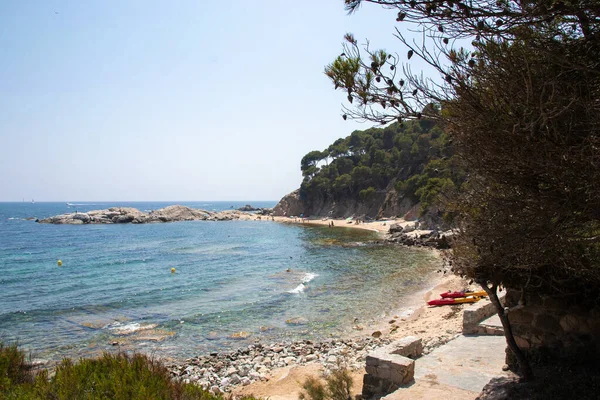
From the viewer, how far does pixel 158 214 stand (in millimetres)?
92750

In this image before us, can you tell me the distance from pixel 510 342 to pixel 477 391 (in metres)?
0.97

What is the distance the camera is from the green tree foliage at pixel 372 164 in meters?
65.1

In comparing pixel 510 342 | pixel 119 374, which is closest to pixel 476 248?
pixel 510 342

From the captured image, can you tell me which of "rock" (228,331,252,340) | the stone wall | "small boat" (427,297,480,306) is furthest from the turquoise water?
the stone wall

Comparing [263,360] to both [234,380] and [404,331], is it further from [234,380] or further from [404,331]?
[404,331]

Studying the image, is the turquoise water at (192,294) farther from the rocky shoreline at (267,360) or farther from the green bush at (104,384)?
the green bush at (104,384)

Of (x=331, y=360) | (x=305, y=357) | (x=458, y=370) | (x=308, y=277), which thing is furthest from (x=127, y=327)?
(x=458, y=370)

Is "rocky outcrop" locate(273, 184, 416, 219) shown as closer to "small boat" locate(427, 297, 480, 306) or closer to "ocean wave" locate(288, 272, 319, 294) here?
"ocean wave" locate(288, 272, 319, 294)

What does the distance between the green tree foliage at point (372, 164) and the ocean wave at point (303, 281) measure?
29761 millimetres

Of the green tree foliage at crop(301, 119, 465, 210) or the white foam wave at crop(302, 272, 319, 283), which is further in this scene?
the green tree foliage at crop(301, 119, 465, 210)

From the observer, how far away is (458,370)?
7793 millimetres

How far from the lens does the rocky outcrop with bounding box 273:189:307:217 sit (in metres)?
93.2

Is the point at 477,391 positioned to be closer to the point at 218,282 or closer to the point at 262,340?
the point at 262,340

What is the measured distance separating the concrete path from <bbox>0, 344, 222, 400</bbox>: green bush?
354 centimetres
